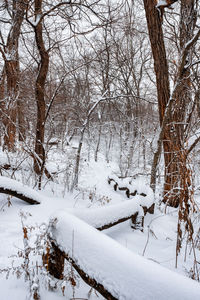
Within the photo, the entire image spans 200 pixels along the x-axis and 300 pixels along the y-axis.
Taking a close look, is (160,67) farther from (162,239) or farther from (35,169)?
(35,169)

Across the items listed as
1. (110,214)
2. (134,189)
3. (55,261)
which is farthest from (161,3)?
(134,189)

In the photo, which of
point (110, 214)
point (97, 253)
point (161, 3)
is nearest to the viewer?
point (97, 253)

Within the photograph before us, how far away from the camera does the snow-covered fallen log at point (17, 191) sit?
282 centimetres

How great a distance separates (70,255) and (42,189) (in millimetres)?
3935

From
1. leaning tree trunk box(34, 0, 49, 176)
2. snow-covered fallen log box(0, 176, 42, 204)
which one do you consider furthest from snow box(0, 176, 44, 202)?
leaning tree trunk box(34, 0, 49, 176)

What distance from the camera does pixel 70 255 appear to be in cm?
121

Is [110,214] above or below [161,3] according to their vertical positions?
→ below

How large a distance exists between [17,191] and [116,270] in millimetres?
2490

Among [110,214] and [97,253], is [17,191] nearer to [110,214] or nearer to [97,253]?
[110,214]

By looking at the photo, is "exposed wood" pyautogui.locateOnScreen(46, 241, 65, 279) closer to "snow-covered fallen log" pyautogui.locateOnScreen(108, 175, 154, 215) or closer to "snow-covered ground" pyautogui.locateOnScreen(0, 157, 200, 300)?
"snow-covered ground" pyautogui.locateOnScreen(0, 157, 200, 300)

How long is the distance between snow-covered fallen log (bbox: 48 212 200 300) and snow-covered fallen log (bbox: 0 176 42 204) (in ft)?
6.17

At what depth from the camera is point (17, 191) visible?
299cm

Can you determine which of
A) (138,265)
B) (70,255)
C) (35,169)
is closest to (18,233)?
(70,255)

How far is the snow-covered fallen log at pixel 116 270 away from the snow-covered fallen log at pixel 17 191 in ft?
6.17
